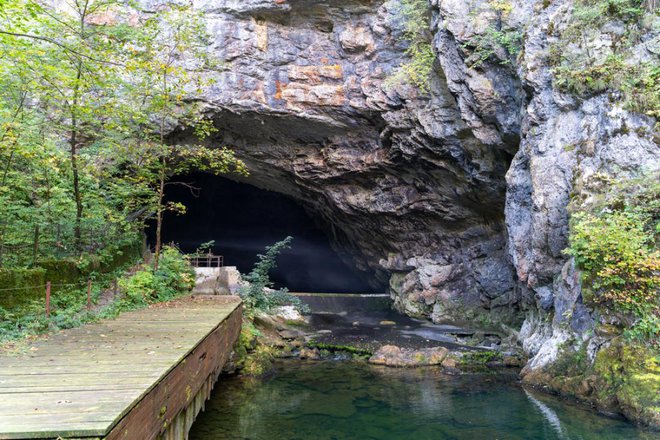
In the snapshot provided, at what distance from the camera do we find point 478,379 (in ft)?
35.0

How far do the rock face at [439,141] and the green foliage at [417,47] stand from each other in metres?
0.29

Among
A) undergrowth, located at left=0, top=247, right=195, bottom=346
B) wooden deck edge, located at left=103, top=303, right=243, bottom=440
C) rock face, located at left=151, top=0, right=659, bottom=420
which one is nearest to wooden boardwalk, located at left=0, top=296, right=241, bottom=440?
wooden deck edge, located at left=103, top=303, right=243, bottom=440

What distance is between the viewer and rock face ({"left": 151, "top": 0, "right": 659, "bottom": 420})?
10.6 meters

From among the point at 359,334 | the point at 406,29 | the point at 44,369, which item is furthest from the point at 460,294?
the point at 44,369

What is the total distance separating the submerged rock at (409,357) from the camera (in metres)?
11.9

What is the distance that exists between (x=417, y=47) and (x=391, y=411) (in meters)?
12.6

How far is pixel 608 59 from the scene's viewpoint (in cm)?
1010

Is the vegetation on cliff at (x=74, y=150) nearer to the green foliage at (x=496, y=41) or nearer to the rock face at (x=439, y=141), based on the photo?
the rock face at (x=439, y=141)

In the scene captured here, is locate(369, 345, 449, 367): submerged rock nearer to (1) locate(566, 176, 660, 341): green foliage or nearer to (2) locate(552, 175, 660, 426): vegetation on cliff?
(2) locate(552, 175, 660, 426): vegetation on cliff

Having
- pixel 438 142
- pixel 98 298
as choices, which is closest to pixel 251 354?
pixel 98 298

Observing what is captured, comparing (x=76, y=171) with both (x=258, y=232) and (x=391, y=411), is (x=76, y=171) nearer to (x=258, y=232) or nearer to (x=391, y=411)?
(x=391, y=411)

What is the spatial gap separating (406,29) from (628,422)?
534 inches

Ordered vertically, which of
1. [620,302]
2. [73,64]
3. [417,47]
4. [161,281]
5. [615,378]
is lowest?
[615,378]

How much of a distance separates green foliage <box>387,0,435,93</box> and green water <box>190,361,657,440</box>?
32.9 ft
